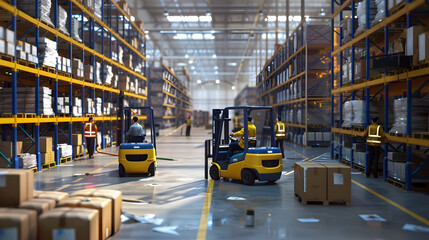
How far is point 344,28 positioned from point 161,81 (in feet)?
80.2

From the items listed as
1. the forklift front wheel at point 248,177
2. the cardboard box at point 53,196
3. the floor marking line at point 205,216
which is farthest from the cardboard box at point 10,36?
the forklift front wheel at point 248,177

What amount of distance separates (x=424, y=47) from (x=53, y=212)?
7146 mm

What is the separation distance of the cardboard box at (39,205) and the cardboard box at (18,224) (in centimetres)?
19

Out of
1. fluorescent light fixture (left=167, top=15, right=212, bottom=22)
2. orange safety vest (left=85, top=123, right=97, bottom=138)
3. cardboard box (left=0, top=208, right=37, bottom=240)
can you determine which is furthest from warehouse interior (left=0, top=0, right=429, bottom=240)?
fluorescent light fixture (left=167, top=15, right=212, bottom=22)

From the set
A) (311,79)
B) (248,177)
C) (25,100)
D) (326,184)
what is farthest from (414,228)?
(311,79)

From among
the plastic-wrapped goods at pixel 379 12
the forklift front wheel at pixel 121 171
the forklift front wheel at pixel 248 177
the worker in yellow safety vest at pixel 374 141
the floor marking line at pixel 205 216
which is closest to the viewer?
the floor marking line at pixel 205 216

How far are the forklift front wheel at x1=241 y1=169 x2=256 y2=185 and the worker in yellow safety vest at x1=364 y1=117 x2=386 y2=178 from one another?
326 cm

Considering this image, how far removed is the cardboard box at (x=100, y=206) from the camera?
4.69m

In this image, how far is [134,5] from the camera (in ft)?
93.7

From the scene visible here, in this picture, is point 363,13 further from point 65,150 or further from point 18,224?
point 65,150

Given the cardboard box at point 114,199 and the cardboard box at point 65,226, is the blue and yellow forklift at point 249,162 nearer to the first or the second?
the cardboard box at point 114,199

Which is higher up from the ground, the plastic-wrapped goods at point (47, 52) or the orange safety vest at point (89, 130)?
the plastic-wrapped goods at point (47, 52)

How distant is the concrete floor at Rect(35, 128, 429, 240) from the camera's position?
5.21 m

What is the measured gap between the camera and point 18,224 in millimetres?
4004
